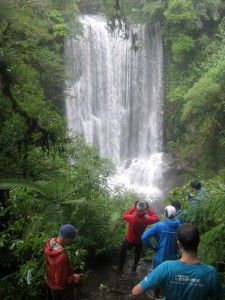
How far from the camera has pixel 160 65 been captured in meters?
→ 25.0

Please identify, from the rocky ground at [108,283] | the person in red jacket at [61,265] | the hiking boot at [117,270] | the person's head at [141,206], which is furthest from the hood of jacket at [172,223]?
the hiking boot at [117,270]

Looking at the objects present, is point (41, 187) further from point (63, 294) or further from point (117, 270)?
point (117, 270)

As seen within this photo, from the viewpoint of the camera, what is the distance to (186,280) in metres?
2.40

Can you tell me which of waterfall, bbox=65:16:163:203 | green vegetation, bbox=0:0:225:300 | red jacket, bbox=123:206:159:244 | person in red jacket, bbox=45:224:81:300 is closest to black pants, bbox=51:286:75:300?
person in red jacket, bbox=45:224:81:300

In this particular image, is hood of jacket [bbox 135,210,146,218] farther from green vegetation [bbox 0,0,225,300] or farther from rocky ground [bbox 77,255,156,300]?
rocky ground [bbox 77,255,156,300]

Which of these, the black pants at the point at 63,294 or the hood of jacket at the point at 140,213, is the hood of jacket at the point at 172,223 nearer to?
the hood of jacket at the point at 140,213

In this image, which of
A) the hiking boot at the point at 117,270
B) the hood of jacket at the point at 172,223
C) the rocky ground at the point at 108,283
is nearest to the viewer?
the hood of jacket at the point at 172,223

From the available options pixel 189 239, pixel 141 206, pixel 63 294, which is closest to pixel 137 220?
pixel 141 206

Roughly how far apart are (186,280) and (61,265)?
147 centimetres

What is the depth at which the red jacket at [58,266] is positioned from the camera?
341 cm

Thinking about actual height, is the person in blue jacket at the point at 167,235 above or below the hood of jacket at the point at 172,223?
below

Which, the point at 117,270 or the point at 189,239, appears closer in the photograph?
the point at 189,239

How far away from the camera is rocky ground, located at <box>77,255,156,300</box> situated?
5.09 m

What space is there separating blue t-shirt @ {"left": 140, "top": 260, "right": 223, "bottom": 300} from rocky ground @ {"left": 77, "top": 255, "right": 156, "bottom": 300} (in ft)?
8.08
